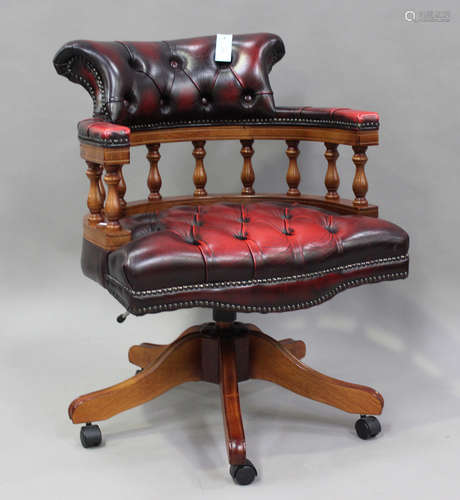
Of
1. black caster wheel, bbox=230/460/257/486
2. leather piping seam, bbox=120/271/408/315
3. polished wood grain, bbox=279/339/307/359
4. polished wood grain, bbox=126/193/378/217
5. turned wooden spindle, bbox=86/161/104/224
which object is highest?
turned wooden spindle, bbox=86/161/104/224

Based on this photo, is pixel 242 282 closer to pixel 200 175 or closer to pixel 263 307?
pixel 263 307

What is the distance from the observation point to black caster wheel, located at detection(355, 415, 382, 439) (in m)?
2.21

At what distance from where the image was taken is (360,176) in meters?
2.24

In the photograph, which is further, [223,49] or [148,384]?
[223,49]

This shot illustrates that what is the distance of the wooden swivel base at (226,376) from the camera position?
85.9 inches

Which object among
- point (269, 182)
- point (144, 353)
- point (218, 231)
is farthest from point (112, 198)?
Result: point (269, 182)

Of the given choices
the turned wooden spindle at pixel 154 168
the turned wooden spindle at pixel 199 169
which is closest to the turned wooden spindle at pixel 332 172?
the turned wooden spindle at pixel 199 169

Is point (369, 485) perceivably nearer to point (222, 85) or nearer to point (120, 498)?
point (120, 498)

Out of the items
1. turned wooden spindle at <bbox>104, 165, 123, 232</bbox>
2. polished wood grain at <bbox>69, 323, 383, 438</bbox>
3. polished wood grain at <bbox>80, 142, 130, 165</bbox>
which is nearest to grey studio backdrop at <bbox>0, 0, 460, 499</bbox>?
polished wood grain at <bbox>69, 323, 383, 438</bbox>

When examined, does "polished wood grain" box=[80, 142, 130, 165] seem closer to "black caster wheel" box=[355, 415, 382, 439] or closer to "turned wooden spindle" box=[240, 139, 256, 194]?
"turned wooden spindle" box=[240, 139, 256, 194]

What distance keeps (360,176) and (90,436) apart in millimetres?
949

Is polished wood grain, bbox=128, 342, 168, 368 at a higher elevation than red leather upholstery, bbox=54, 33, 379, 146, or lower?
lower

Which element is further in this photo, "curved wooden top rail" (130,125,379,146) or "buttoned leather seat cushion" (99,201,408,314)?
"curved wooden top rail" (130,125,379,146)

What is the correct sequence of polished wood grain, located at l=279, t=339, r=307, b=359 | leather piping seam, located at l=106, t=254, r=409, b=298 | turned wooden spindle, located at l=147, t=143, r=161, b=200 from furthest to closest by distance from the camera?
polished wood grain, located at l=279, t=339, r=307, b=359 → turned wooden spindle, located at l=147, t=143, r=161, b=200 → leather piping seam, located at l=106, t=254, r=409, b=298
